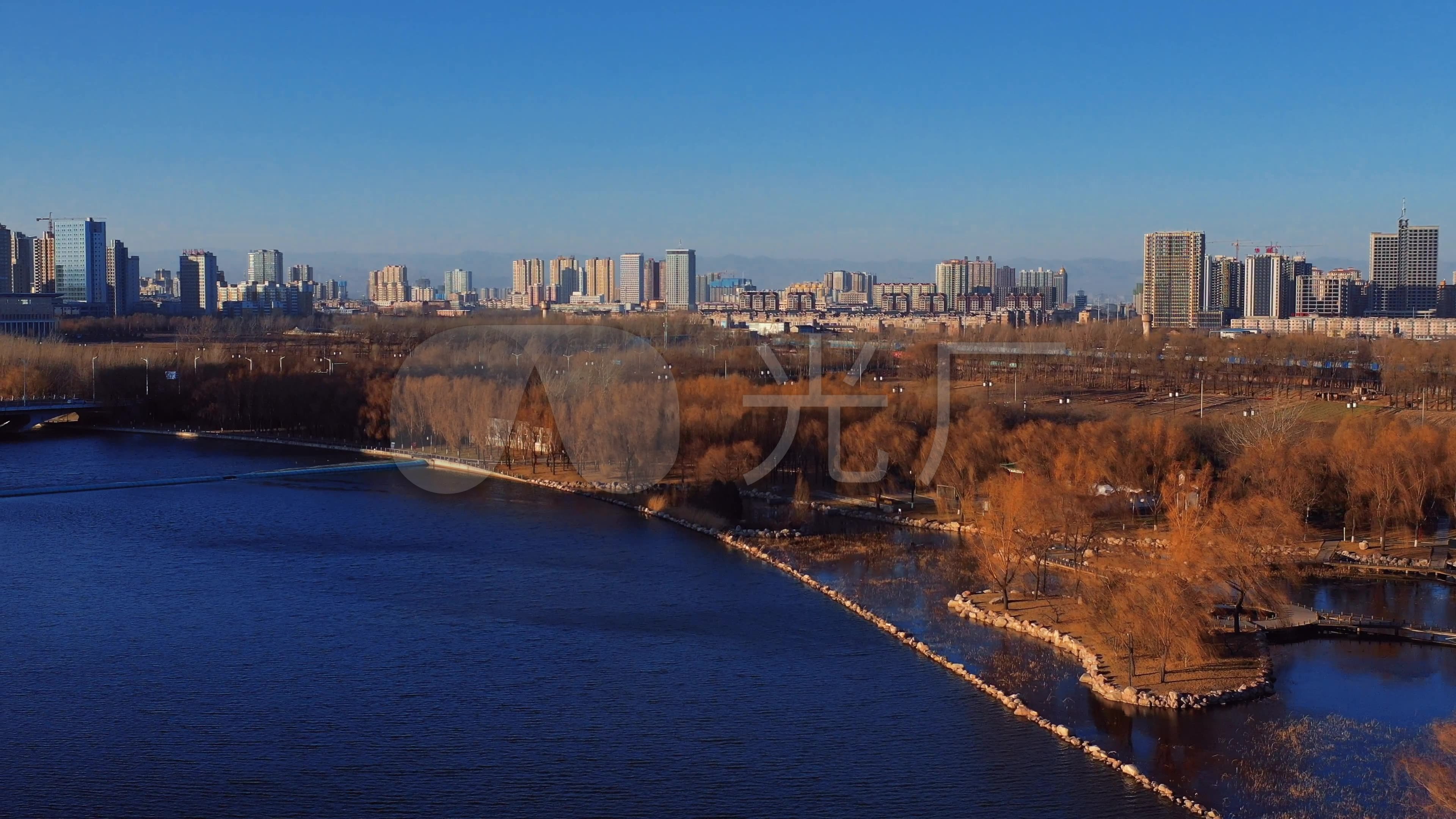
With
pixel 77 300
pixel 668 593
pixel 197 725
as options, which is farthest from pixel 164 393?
pixel 77 300

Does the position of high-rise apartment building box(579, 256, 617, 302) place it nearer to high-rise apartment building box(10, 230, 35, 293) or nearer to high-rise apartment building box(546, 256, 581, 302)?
high-rise apartment building box(546, 256, 581, 302)

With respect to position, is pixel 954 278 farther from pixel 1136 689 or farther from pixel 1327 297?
pixel 1136 689

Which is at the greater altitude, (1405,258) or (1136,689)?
(1405,258)

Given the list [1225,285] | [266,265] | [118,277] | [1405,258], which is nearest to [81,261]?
[118,277]

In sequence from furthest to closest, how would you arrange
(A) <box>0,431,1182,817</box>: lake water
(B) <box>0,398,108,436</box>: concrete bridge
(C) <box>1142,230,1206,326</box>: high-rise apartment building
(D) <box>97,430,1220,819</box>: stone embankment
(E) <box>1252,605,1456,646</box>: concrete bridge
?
(C) <box>1142,230,1206,326</box>: high-rise apartment building
(B) <box>0,398,108,436</box>: concrete bridge
(E) <box>1252,605,1456,646</box>: concrete bridge
(D) <box>97,430,1220,819</box>: stone embankment
(A) <box>0,431,1182,817</box>: lake water

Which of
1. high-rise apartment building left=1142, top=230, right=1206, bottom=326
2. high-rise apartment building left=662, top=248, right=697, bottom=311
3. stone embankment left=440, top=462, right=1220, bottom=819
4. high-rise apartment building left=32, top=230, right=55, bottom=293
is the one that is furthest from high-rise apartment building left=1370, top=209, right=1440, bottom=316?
high-rise apartment building left=32, top=230, right=55, bottom=293

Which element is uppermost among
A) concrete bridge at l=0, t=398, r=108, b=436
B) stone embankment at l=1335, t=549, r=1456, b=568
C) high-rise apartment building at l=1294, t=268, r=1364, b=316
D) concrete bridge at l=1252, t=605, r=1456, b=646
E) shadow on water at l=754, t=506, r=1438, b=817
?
high-rise apartment building at l=1294, t=268, r=1364, b=316

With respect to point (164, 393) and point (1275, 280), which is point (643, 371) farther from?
point (1275, 280)
